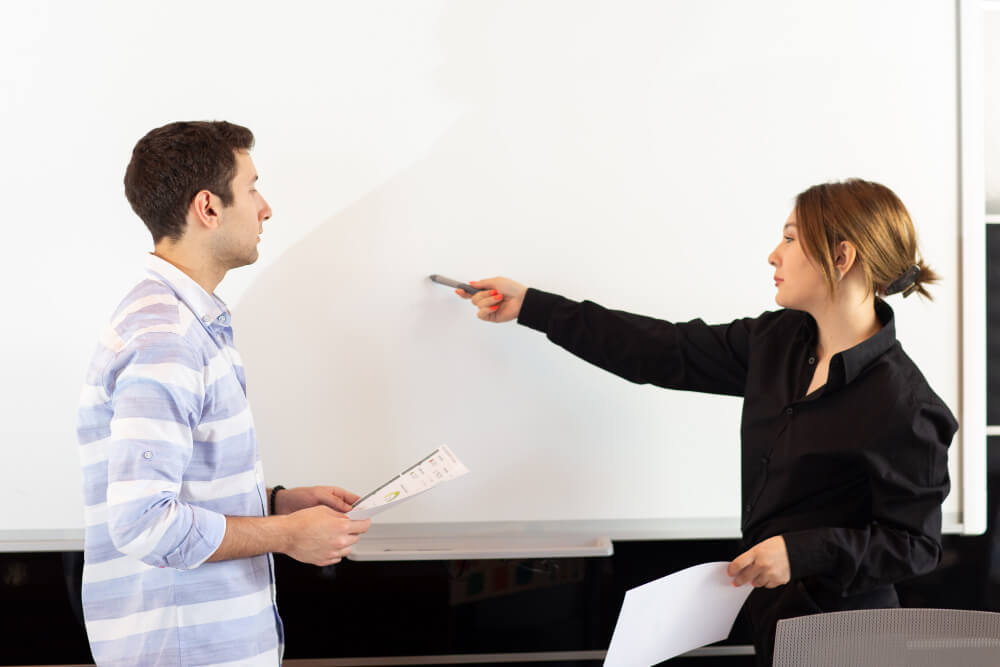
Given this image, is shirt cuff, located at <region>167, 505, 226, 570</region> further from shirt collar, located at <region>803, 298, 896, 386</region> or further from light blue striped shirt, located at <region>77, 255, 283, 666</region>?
shirt collar, located at <region>803, 298, 896, 386</region>

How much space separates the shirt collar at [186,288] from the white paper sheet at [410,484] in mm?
384

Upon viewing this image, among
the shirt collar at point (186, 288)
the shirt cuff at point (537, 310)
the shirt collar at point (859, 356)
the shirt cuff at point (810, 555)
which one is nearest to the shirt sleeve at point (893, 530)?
the shirt cuff at point (810, 555)

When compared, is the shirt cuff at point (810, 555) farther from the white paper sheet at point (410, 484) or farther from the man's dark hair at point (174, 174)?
the man's dark hair at point (174, 174)

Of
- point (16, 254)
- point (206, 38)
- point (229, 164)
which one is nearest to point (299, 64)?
point (206, 38)

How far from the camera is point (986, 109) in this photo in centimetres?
194

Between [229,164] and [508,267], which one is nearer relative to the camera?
[229,164]

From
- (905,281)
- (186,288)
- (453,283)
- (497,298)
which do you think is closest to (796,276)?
(905,281)

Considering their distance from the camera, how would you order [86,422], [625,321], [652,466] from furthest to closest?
Answer: [652,466] < [625,321] < [86,422]

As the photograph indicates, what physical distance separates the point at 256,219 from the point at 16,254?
74cm

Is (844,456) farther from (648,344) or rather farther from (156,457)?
(156,457)

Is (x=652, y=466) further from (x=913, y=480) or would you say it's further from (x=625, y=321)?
(x=913, y=480)

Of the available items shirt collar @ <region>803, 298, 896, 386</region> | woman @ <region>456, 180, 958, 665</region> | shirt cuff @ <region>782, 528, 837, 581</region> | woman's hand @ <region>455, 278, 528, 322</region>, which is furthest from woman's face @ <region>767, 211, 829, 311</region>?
woman's hand @ <region>455, 278, 528, 322</region>

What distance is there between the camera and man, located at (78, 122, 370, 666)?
1216 mm

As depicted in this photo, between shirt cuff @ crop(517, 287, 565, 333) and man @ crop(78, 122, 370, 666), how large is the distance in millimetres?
585
